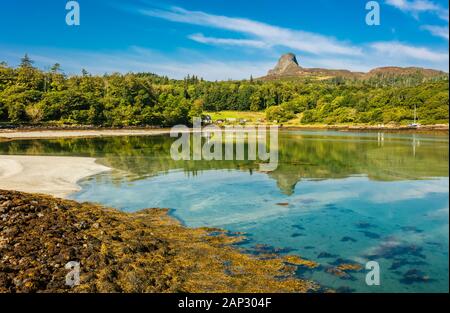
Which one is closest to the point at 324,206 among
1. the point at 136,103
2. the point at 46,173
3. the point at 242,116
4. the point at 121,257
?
the point at 121,257

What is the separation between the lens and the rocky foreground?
985 cm

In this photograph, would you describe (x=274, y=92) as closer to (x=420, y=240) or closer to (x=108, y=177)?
(x=108, y=177)

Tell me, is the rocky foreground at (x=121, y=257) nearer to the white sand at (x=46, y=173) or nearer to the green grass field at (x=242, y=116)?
the white sand at (x=46, y=173)

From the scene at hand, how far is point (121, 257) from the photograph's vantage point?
38.4 ft

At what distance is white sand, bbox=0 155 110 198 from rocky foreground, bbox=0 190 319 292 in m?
7.07

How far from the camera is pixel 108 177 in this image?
28297 mm

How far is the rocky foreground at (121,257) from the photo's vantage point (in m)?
9.85

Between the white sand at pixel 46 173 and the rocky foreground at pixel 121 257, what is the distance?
707cm

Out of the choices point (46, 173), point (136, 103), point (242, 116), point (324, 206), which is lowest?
point (324, 206)

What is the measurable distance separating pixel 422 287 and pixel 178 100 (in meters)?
135

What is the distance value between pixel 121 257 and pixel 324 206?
38.8 ft

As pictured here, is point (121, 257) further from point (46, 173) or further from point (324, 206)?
point (46, 173)

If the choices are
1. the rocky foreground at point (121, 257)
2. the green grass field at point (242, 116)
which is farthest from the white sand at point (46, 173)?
the green grass field at point (242, 116)
